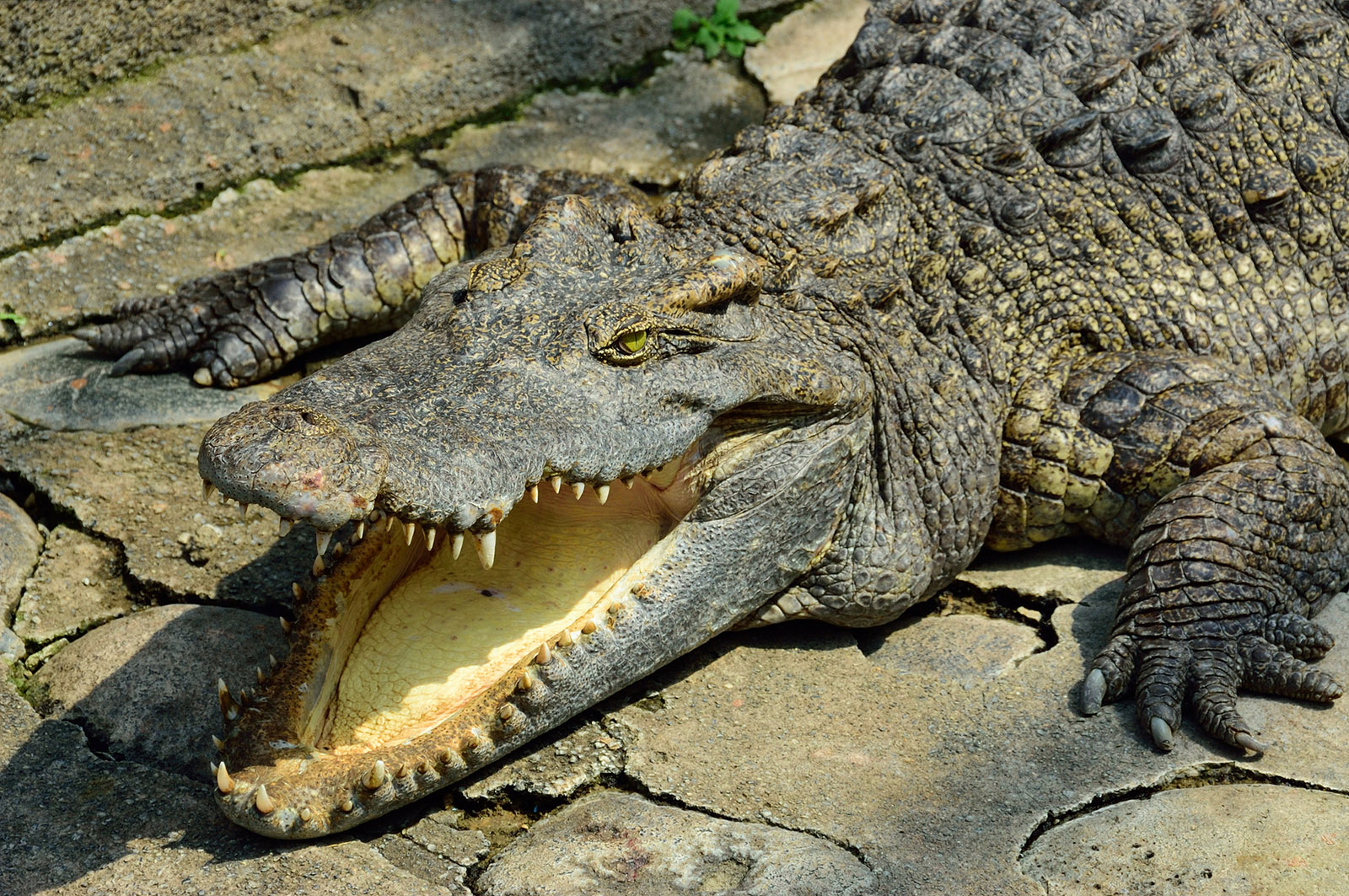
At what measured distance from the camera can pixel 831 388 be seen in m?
3.36

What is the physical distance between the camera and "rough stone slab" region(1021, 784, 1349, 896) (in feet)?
8.77

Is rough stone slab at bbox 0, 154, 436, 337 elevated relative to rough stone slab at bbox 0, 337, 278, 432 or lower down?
elevated

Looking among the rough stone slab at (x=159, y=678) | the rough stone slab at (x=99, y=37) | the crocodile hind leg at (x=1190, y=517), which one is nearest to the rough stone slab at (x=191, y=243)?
the rough stone slab at (x=99, y=37)

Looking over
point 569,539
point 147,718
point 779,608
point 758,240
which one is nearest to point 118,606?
point 147,718

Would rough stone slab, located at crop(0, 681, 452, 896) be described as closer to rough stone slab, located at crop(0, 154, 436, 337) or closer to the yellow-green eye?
the yellow-green eye

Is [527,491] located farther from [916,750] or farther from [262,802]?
[916,750]

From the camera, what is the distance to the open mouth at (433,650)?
2.69m

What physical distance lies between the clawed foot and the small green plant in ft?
12.8

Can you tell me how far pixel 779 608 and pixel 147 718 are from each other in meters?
1.67

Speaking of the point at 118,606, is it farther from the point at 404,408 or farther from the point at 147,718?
the point at 404,408

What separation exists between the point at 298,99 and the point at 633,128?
1509 mm

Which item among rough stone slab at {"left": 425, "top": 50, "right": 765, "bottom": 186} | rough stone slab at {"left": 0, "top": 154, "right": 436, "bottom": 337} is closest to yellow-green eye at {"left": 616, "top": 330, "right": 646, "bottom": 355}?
rough stone slab at {"left": 0, "top": 154, "right": 436, "bottom": 337}

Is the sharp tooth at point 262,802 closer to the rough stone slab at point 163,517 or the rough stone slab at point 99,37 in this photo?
the rough stone slab at point 163,517

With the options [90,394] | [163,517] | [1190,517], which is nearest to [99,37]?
[90,394]
